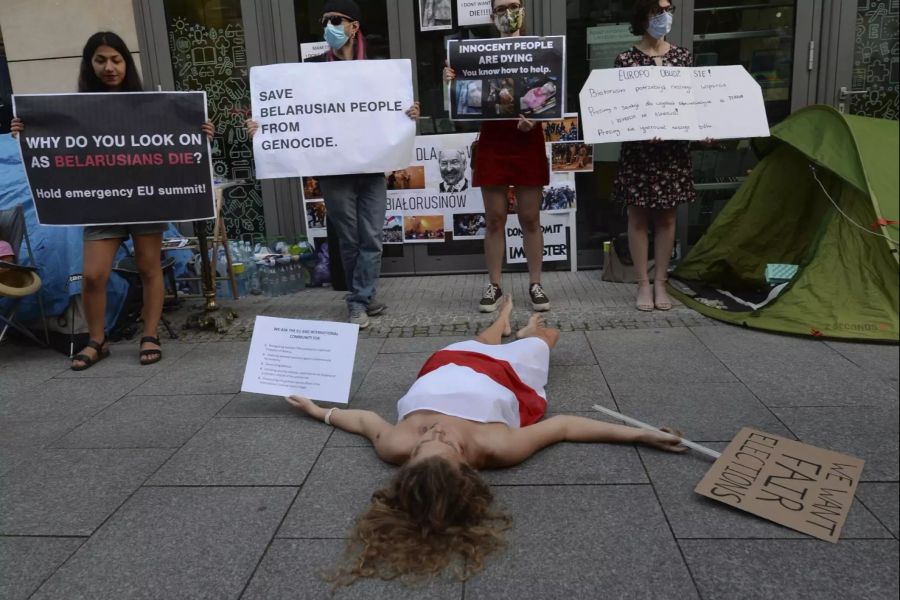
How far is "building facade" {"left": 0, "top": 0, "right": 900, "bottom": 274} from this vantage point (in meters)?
5.93

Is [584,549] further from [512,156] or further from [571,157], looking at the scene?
[571,157]

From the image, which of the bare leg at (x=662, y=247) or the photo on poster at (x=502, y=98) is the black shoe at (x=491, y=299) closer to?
the bare leg at (x=662, y=247)

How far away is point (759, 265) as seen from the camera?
550 cm

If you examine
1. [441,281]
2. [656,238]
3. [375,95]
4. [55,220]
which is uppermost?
[375,95]

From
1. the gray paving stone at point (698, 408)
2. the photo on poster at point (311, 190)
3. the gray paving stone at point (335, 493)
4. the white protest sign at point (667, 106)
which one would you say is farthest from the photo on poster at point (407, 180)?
the gray paving stone at point (335, 493)

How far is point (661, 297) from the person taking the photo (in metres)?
5.14

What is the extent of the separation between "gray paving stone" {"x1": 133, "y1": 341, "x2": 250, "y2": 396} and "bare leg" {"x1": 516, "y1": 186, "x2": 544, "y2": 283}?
6.93ft

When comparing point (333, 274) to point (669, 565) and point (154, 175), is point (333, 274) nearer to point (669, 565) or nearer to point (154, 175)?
point (154, 175)

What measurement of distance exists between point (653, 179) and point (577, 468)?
9.06ft

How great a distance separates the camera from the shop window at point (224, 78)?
6.37 m

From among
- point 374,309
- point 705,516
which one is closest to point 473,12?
point 374,309

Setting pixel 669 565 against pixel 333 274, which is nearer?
pixel 669 565

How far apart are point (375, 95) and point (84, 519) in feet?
10.3

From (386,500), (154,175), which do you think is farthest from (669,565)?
(154,175)
